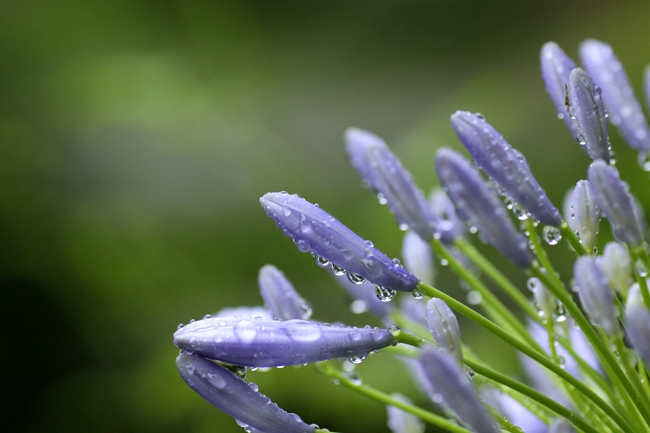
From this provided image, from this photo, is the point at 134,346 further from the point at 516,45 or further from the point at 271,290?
the point at 516,45

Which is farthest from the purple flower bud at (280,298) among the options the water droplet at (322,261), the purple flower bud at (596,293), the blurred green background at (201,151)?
the blurred green background at (201,151)

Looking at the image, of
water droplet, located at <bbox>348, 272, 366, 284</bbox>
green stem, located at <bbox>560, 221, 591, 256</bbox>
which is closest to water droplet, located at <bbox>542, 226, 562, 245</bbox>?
green stem, located at <bbox>560, 221, 591, 256</bbox>

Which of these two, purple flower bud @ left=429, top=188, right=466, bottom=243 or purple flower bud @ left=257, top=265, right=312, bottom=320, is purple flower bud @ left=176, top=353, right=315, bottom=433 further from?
purple flower bud @ left=429, top=188, right=466, bottom=243

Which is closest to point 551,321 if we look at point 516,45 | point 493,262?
point 493,262

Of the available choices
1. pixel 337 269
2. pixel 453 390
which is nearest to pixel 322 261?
pixel 337 269

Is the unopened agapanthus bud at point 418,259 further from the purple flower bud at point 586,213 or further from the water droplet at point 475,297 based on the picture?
the purple flower bud at point 586,213

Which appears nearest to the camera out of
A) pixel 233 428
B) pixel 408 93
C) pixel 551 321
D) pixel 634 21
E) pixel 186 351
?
pixel 186 351
